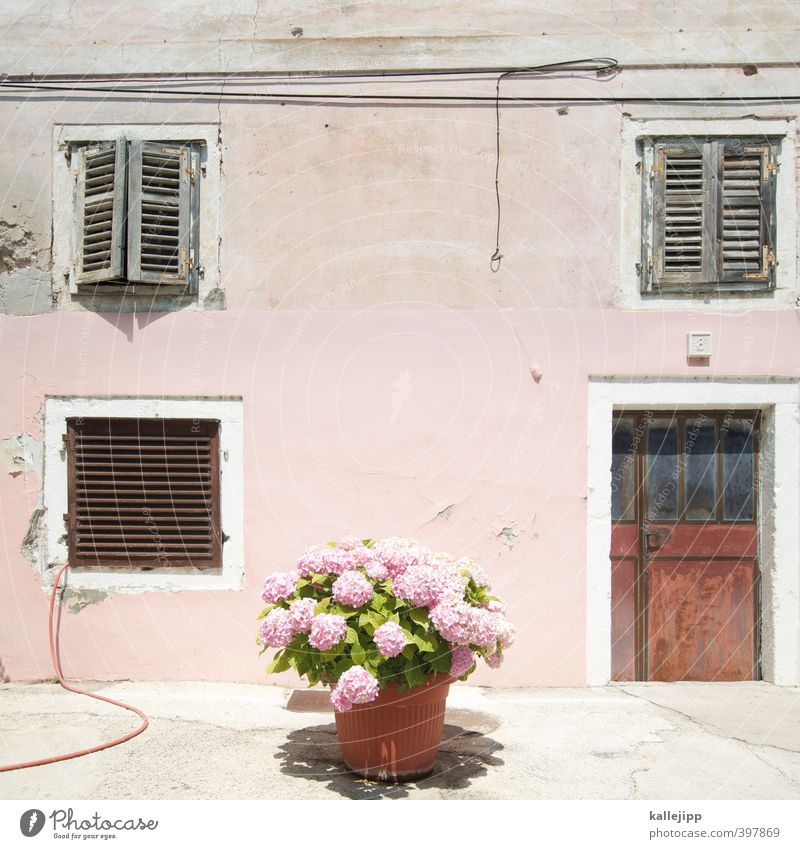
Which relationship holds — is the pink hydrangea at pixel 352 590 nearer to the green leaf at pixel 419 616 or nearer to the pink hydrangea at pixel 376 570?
the pink hydrangea at pixel 376 570

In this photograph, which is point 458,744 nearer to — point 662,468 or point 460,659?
point 460,659

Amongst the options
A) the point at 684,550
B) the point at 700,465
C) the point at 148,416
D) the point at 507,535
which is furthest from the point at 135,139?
the point at 684,550

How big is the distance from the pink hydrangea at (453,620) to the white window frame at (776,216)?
3104 mm

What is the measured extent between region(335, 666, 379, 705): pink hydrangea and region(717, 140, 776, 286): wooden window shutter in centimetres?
398

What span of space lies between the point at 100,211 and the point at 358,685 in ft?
13.7

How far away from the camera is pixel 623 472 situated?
6.65 m

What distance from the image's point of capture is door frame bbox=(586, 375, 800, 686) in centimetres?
641

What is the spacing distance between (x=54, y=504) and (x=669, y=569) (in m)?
4.44

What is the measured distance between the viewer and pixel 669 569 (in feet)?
21.7

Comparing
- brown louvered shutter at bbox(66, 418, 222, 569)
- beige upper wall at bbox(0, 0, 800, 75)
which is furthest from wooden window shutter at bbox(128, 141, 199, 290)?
brown louvered shutter at bbox(66, 418, 222, 569)

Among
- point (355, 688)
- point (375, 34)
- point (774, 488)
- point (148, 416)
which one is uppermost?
point (375, 34)

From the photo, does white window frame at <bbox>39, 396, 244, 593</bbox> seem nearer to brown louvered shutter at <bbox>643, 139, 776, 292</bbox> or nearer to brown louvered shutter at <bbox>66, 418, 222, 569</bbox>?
brown louvered shutter at <bbox>66, 418, 222, 569</bbox>

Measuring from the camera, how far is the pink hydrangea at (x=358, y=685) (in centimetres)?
409

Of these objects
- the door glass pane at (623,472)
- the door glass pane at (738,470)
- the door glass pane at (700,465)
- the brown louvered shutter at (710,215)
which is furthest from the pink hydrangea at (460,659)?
the brown louvered shutter at (710,215)
